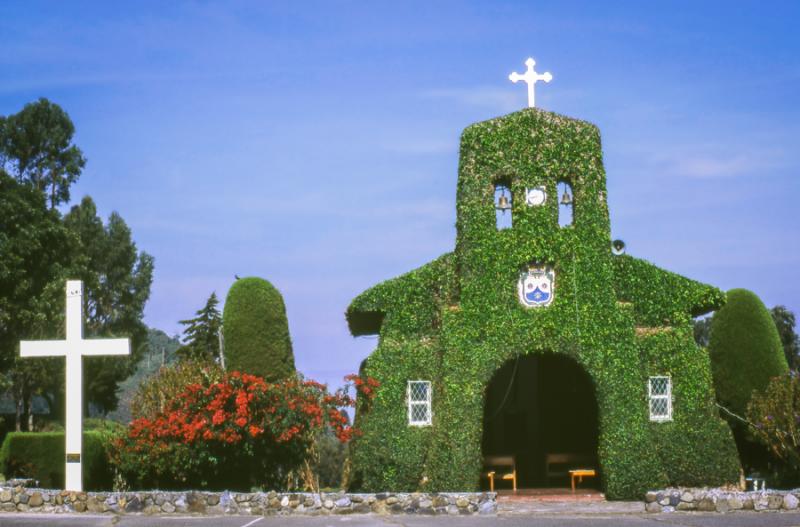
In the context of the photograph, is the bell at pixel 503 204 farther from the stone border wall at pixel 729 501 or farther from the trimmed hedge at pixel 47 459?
the trimmed hedge at pixel 47 459

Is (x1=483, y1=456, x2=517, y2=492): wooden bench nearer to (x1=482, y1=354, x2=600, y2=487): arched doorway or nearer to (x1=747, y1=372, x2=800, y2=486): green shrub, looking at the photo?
(x1=482, y1=354, x2=600, y2=487): arched doorway

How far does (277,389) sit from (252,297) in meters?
9.20

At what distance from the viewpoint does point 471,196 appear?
77.8ft

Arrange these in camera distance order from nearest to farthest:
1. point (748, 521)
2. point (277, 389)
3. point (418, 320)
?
point (748, 521) → point (277, 389) → point (418, 320)

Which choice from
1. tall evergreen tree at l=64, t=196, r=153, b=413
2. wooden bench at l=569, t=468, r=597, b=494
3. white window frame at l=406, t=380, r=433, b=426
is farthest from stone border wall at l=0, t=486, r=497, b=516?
tall evergreen tree at l=64, t=196, r=153, b=413

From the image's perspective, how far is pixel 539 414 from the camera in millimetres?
28062

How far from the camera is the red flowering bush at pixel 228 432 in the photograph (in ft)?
72.2

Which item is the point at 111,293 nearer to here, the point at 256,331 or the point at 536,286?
the point at 256,331

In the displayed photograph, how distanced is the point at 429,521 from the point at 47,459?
13359mm

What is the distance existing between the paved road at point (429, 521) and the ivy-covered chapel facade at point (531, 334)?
365cm

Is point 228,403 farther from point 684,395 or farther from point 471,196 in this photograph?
point 684,395

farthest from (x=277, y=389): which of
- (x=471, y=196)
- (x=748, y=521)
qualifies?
(x=748, y=521)

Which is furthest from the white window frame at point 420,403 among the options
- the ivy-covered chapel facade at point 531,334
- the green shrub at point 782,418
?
the green shrub at point 782,418

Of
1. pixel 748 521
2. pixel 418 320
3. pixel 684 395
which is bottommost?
pixel 748 521
